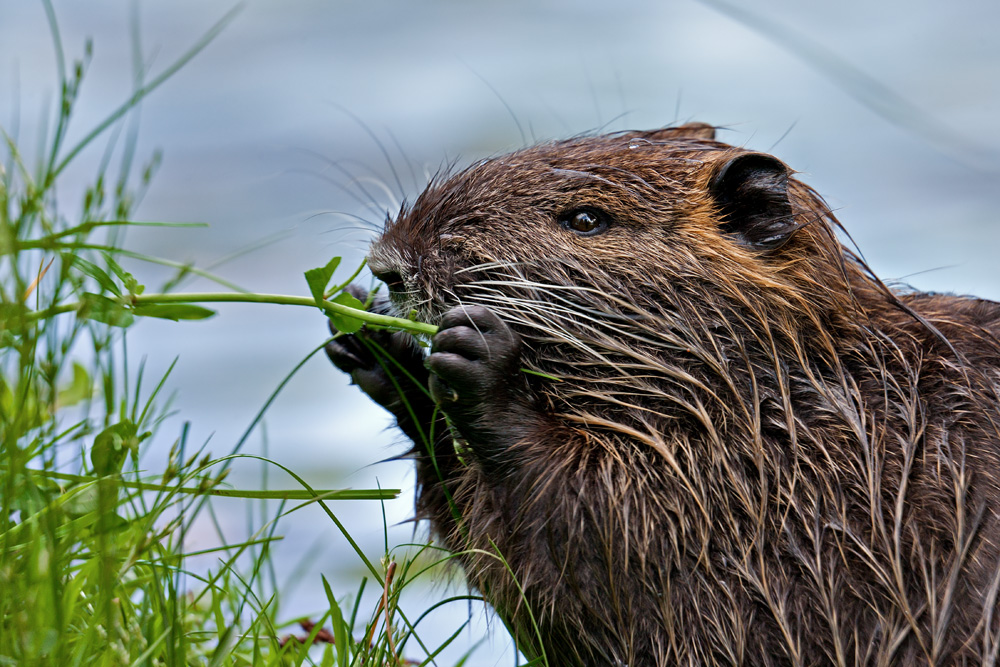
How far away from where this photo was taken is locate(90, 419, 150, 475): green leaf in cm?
176

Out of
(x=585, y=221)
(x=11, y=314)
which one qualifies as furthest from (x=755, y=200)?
(x=11, y=314)

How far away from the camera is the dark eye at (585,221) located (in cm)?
252

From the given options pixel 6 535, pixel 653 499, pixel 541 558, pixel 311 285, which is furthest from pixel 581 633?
pixel 6 535

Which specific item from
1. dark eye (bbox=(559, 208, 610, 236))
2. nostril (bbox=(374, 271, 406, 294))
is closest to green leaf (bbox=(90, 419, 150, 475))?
nostril (bbox=(374, 271, 406, 294))

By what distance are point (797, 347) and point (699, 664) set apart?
78cm

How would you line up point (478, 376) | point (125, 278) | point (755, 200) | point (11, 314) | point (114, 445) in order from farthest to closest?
point (755, 200)
point (478, 376)
point (125, 278)
point (114, 445)
point (11, 314)

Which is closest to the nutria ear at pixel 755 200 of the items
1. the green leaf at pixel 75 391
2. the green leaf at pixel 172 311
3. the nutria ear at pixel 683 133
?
the nutria ear at pixel 683 133

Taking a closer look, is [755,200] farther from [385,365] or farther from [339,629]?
[339,629]

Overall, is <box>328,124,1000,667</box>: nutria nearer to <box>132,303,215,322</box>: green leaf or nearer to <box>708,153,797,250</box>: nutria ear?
<box>708,153,797,250</box>: nutria ear

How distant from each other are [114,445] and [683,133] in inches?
74.8

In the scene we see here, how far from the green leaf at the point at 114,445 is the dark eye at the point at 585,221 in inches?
46.0

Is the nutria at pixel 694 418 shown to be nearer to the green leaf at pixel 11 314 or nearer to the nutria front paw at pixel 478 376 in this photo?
the nutria front paw at pixel 478 376

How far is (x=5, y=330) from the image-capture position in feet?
5.56

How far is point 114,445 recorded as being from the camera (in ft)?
6.13
